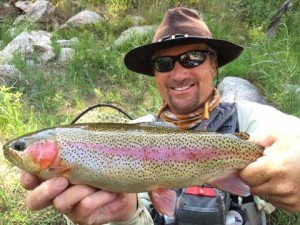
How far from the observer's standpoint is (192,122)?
3.25 metres

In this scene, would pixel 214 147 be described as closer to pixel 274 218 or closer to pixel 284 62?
pixel 274 218

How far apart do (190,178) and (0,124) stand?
3.24m

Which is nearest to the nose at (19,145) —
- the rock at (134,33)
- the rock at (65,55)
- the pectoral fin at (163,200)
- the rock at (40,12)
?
the pectoral fin at (163,200)

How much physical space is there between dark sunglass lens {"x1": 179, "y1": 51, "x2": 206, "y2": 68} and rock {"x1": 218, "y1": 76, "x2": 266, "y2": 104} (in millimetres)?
1677

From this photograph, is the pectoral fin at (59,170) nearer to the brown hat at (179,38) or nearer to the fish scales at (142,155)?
the fish scales at (142,155)

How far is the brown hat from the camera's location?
3240 millimetres

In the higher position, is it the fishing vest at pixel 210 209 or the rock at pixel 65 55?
the fishing vest at pixel 210 209

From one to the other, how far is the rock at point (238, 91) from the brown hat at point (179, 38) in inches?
56.0

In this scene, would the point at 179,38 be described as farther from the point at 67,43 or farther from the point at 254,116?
the point at 67,43

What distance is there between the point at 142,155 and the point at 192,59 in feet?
4.85

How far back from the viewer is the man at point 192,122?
190cm

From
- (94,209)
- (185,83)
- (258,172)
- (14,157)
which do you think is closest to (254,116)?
(185,83)

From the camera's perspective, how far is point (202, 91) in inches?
132

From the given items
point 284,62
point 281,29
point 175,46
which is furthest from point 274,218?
point 281,29
